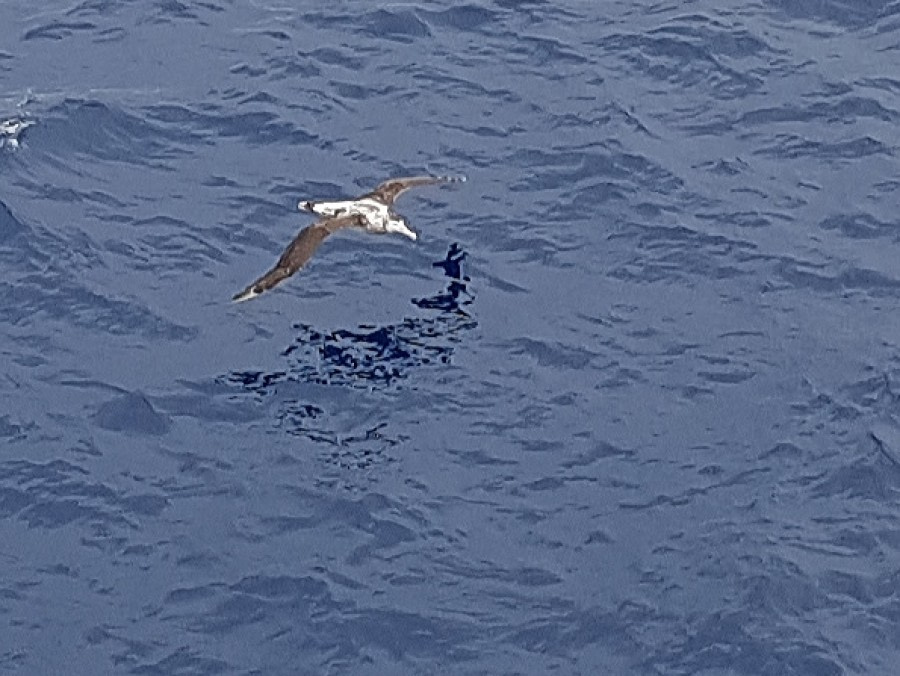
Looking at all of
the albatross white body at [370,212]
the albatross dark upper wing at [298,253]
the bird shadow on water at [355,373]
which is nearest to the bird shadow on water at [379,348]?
the bird shadow on water at [355,373]

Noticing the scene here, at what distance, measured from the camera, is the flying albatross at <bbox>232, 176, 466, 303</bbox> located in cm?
3806

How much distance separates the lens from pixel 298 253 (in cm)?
3838

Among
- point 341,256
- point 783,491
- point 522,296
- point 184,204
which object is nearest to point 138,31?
point 184,204

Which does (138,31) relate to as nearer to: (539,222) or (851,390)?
(539,222)

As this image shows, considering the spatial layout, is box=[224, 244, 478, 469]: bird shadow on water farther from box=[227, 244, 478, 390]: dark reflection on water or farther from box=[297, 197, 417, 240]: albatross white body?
box=[297, 197, 417, 240]: albatross white body

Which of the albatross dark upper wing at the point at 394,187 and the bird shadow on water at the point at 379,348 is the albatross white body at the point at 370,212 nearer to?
the albatross dark upper wing at the point at 394,187

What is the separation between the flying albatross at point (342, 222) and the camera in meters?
38.1

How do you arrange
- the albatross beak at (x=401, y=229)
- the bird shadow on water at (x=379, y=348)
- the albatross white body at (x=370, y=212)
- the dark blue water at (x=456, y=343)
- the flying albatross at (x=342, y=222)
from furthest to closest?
1. the albatross beak at (x=401, y=229)
2. the albatross white body at (x=370, y=212)
3. the flying albatross at (x=342, y=222)
4. the bird shadow on water at (x=379, y=348)
5. the dark blue water at (x=456, y=343)

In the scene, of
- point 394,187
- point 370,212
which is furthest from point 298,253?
point 394,187

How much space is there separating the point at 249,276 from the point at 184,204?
3.67 meters

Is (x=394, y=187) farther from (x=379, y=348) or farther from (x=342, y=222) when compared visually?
(x=379, y=348)

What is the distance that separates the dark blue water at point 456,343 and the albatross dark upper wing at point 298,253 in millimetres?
1134

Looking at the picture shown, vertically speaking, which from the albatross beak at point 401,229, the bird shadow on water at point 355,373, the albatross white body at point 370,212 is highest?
the albatross white body at point 370,212

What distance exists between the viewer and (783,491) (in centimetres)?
3456
